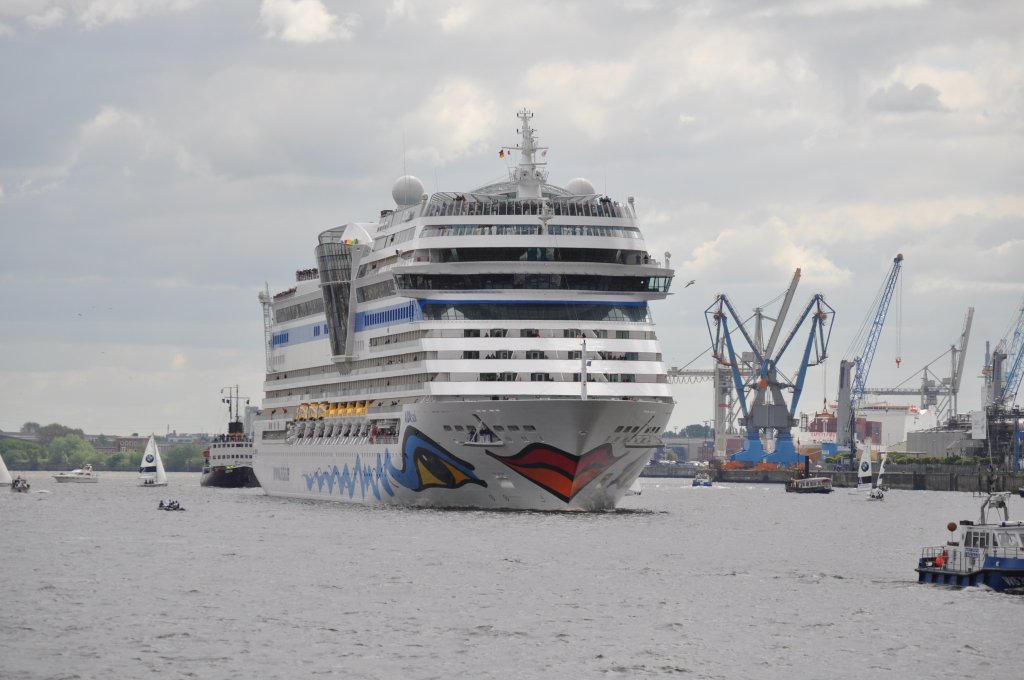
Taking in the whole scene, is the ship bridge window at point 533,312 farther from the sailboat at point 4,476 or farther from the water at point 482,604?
→ the sailboat at point 4,476

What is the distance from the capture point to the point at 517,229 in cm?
8794

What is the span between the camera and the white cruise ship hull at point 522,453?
259 ft

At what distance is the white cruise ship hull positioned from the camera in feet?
259

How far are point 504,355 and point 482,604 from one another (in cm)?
3065

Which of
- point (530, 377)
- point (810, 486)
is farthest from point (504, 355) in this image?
point (810, 486)

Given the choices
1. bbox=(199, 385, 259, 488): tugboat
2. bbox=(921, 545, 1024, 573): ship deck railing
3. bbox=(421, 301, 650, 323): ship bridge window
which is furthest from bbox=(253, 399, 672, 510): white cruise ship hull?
bbox=(199, 385, 259, 488): tugboat

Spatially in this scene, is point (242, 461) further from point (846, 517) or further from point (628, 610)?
point (628, 610)

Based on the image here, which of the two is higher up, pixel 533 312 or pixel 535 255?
pixel 535 255

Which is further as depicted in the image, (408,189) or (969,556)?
(408,189)

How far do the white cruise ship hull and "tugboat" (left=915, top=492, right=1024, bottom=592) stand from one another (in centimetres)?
2362

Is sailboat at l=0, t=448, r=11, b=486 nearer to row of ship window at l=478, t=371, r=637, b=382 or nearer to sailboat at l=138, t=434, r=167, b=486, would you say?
sailboat at l=138, t=434, r=167, b=486

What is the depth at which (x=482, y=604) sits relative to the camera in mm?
53875

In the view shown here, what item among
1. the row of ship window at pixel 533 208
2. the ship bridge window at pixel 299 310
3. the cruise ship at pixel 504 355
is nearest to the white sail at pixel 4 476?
the ship bridge window at pixel 299 310

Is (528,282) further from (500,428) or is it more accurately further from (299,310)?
(299,310)
